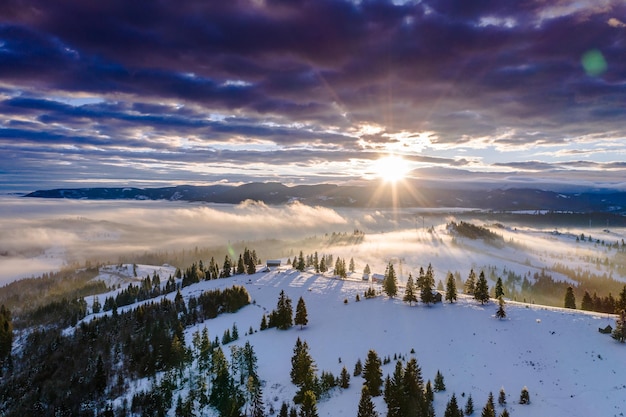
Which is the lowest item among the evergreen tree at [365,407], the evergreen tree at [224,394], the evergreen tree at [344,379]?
the evergreen tree at [224,394]

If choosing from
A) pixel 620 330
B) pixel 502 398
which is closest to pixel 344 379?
pixel 502 398

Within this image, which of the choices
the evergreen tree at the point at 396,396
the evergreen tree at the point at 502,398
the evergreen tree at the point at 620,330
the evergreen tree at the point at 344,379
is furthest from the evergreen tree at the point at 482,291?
the evergreen tree at the point at 344,379

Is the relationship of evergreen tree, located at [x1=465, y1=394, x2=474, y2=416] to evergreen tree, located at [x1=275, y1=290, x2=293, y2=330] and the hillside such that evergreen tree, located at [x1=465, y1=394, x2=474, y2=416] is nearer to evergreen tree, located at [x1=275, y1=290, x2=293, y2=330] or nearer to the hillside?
the hillside

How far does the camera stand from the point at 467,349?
87062 mm

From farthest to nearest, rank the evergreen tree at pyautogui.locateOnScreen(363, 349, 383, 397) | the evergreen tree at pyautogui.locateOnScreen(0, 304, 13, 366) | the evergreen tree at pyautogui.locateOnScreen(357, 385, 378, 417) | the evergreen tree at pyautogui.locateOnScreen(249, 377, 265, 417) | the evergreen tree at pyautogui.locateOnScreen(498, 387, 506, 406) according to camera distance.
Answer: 1. the evergreen tree at pyautogui.locateOnScreen(0, 304, 13, 366)
2. the evergreen tree at pyautogui.locateOnScreen(363, 349, 383, 397)
3. the evergreen tree at pyautogui.locateOnScreen(249, 377, 265, 417)
4. the evergreen tree at pyautogui.locateOnScreen(498, 387, 506, 406)
5. the evergreen tree at pyautogui.locateOnScreen(357, 385, 378, 417)

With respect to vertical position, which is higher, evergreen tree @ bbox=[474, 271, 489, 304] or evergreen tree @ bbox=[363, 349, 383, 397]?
evergreen tree @ bbox=[474, 271, 489, 304]

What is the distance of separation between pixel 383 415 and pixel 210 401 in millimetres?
40554

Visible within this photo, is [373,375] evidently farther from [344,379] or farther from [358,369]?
[358,369]

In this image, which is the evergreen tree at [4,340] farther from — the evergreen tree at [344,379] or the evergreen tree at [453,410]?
the evergreen tree at [453,410]

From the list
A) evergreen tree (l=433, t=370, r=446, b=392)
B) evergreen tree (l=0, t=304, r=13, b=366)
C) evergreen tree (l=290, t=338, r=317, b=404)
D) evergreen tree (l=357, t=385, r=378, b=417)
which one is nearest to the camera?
evergreen tree (l=357, t=385, r=378, b=417)

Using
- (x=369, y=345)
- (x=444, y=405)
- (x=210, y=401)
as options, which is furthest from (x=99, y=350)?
(x=444, y=405)

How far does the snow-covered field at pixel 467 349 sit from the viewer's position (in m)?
68.5

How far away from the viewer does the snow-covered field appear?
68.5 meters

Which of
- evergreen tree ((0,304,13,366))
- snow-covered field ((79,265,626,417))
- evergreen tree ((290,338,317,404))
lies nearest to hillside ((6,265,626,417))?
snow-covered field ((79,265,626,417))
